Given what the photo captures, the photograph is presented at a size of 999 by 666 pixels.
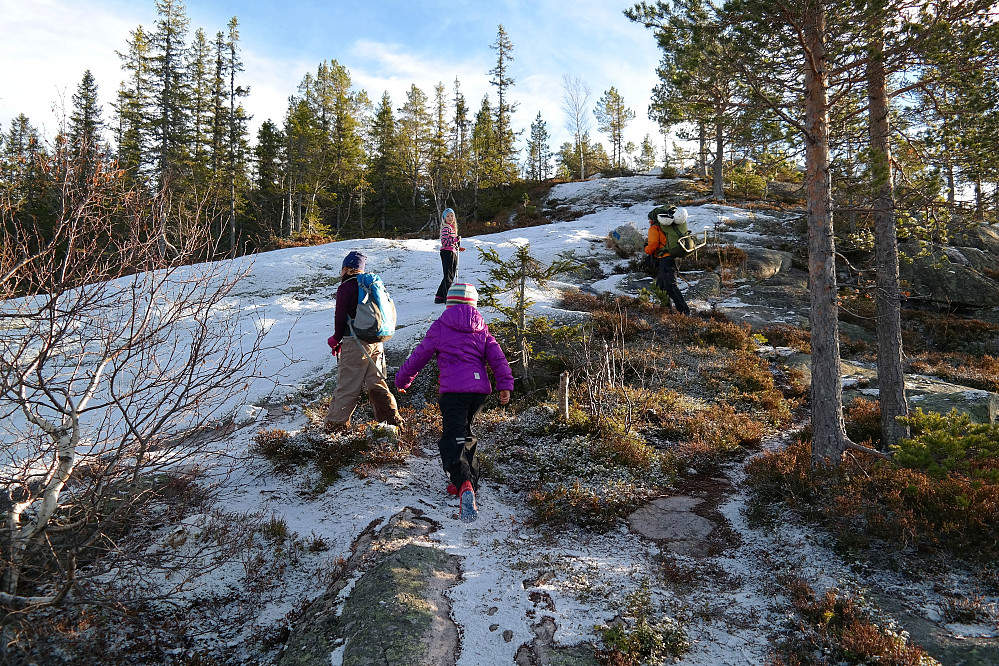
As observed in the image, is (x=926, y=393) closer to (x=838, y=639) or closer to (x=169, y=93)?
(x=838, y=639)

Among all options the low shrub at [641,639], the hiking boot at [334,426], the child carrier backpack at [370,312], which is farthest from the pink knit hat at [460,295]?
the low shrub at [641,639]

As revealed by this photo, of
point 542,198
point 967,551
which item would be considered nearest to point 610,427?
point 967,551

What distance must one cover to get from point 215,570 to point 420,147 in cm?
4238

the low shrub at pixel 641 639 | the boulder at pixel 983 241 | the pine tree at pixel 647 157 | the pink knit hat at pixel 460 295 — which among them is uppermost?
the pine tree at pixel 647 157

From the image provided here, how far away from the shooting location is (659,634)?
342 cm

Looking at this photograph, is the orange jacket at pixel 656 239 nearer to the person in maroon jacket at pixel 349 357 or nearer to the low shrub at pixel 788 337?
the low shrub at pixel 788 337

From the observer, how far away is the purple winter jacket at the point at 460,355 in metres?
5.20

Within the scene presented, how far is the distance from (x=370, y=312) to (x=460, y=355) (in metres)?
1.47

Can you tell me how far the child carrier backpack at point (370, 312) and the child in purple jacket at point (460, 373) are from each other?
912 millimetres

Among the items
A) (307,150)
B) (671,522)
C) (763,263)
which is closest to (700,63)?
(671,522)

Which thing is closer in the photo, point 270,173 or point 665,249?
point 665,249

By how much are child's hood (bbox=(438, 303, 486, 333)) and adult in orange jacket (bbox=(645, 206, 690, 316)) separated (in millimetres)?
7518

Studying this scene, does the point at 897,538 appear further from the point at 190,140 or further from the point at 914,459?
the point at 190,140

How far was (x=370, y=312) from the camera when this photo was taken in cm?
595
